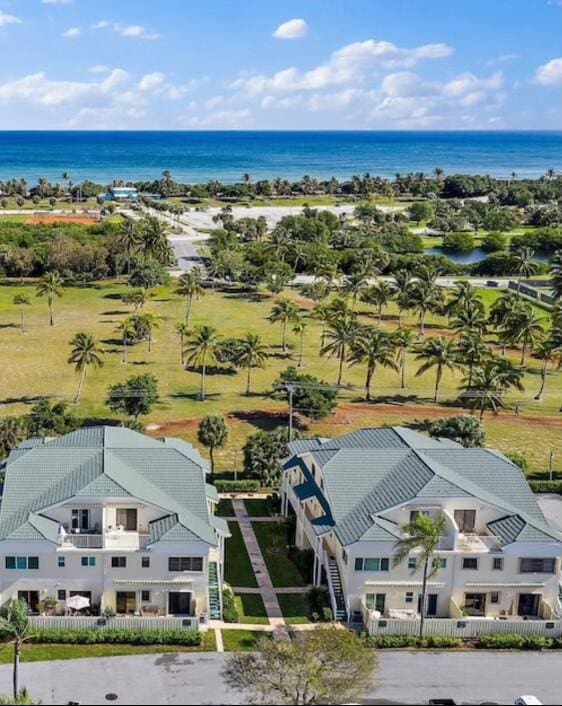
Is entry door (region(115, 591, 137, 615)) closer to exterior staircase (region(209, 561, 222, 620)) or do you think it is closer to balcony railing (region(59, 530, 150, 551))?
balcony railing (region(59, 530, 150, 551))

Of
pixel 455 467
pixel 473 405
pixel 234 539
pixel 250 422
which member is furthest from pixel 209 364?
pixel 455 467

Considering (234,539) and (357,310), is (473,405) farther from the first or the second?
(357,310)

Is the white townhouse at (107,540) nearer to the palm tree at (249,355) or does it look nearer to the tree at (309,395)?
the tree at (309,395)

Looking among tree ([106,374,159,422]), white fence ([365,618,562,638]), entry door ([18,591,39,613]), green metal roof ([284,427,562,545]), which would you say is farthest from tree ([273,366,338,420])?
entry door ([18,591,39,613])

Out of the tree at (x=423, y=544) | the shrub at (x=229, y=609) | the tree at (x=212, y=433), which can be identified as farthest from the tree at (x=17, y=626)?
the tree at (x=212, y=433)

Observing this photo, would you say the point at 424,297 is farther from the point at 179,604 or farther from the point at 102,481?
the point at 179,604
